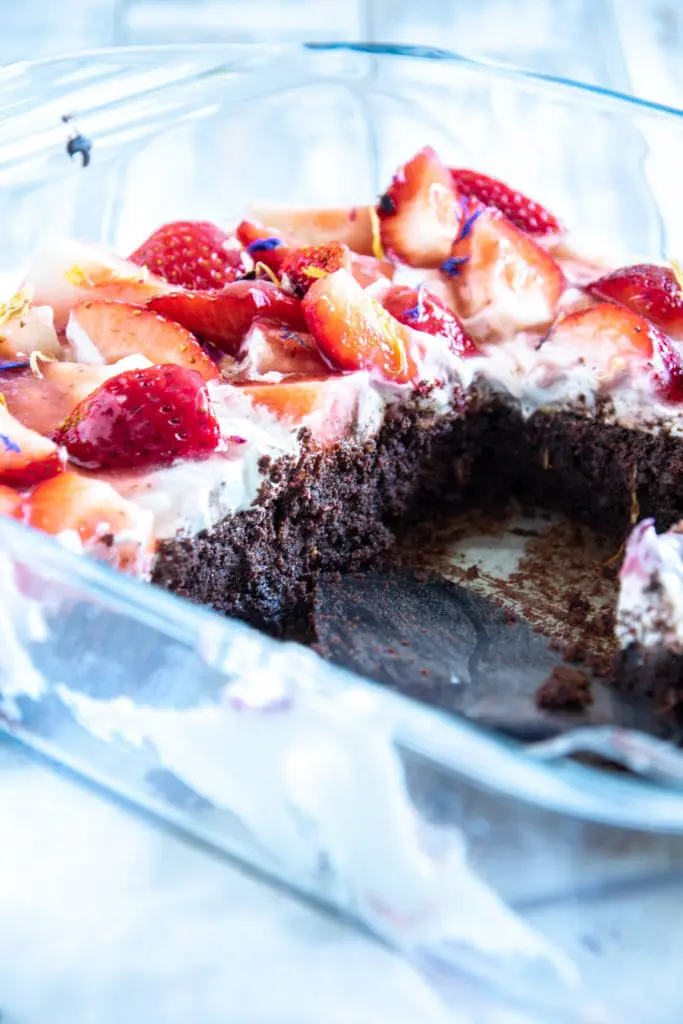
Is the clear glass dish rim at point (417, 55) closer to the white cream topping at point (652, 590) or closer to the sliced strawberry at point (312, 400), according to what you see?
the sliced strawberry at point (312, 400)

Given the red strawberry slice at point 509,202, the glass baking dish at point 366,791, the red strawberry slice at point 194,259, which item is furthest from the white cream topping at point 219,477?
the red strawberry slice at point 509,202

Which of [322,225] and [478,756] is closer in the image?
[478,756]

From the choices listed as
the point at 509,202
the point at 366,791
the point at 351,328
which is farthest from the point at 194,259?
the point at 366,791

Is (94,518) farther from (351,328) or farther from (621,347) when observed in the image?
(621,347)

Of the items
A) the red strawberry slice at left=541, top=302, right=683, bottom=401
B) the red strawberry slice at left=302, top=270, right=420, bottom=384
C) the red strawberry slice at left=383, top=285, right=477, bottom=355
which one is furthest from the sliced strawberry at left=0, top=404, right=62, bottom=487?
the red strawberry slice at left=541, top=302, right=683, bottom=401

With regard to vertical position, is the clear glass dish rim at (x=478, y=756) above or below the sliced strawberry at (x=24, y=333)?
below

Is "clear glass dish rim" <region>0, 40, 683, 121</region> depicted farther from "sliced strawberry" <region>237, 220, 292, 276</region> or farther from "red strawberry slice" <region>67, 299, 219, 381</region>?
"red strawberry slice" <region>67, 299, 219, 381</region>
